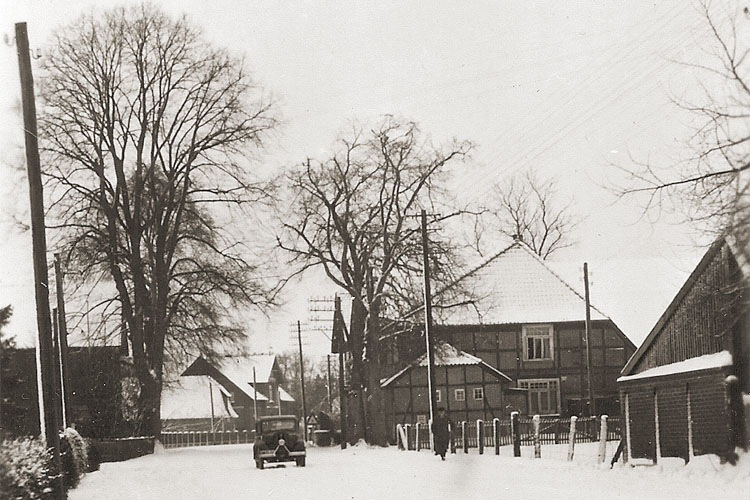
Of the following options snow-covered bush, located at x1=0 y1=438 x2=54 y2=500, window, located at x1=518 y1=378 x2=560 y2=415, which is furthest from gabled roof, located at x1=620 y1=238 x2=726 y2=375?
window, located at x1=518 y1=378 x2=560 y2=415

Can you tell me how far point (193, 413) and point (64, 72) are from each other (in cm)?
5486

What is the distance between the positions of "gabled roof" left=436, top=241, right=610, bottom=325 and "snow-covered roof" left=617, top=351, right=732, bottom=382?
73.1 feet

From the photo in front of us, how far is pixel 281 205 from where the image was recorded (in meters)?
36.2

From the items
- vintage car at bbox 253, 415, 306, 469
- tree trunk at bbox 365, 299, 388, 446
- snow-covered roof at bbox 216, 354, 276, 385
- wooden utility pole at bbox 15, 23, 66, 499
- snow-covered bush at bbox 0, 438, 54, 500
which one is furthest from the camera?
snow-covered roof at bbox 216, 354, 276, 385

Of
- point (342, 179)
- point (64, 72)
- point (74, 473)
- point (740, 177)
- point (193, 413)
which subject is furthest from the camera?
point (193, 413)

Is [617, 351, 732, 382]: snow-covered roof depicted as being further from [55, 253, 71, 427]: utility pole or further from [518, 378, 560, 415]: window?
[518, 378, 560, 415]: window

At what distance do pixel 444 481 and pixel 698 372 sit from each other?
5.10m

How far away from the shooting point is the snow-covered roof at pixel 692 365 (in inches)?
674

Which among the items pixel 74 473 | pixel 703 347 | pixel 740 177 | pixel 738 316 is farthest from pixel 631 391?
pixel 74 473

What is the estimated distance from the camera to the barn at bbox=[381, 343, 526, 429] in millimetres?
42469

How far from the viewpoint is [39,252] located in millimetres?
16516

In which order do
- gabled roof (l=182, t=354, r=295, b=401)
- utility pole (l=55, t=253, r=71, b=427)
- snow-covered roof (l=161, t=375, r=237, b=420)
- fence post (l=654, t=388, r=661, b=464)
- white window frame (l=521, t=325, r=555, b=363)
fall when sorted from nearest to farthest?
fence post (l=654, t=388, r=661, b=464), utility pole (l=55, t=253, r=71, b=427), white window frame (l=521, t=325, r=555, b=363), snow-covered roof (l=161, t=375, r=237, b=420), gabled roof (l=182, t=354, r=295, b=401)

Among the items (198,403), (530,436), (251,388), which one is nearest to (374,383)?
(530,436)

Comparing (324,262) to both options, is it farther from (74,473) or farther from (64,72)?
(74,473)
